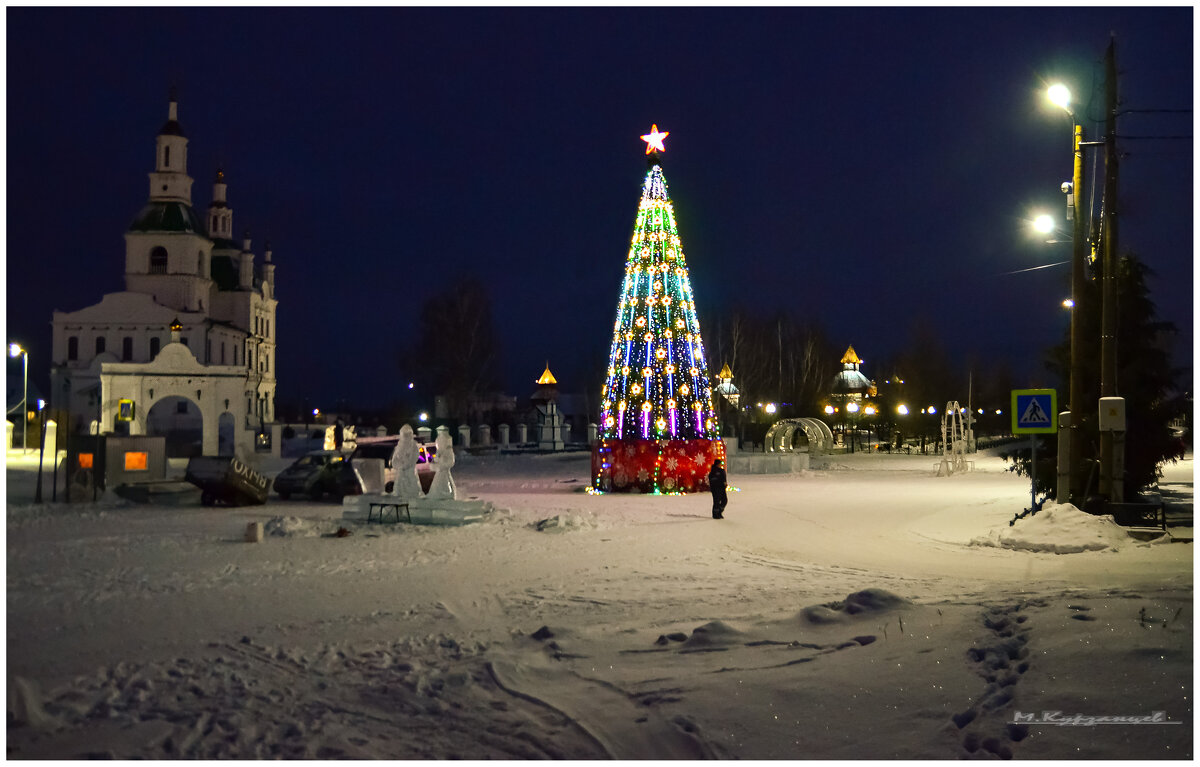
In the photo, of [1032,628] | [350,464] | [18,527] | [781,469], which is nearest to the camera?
[1032,628]

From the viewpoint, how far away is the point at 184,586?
37.2 ft

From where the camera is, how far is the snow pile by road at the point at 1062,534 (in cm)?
1365

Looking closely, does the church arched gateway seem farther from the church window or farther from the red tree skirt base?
the church window

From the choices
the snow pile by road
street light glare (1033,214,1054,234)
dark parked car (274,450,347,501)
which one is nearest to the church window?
dark parked car (274,450,347,501)

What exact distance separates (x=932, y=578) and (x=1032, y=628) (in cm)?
336

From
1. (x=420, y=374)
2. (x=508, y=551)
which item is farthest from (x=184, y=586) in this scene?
(x=420, y=374)

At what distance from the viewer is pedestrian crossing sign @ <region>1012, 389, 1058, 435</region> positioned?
15.8 metres

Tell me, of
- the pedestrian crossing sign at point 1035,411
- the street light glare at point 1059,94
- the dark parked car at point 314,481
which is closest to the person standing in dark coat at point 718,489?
the pedestrian crossing sign at point 1035,411

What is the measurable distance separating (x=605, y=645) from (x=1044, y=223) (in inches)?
493

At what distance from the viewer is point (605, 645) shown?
8.44m

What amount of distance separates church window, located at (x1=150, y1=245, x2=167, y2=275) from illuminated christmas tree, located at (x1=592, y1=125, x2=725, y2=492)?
54.8 metres

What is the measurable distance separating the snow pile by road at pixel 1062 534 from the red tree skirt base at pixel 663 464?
33.3 ft

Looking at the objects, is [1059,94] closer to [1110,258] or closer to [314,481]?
[1110,258]

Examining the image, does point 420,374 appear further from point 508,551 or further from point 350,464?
point 508,551
